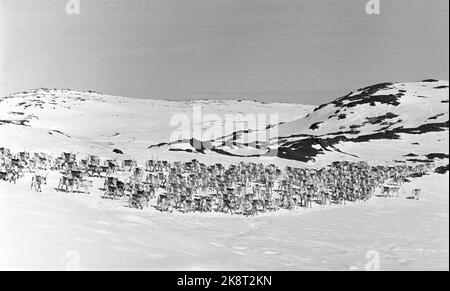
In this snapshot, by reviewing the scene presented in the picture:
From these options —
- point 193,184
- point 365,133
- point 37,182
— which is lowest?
point 193,184

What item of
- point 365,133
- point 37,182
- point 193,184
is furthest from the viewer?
point 365,133

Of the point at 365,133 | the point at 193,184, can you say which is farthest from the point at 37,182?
the point at 365,133

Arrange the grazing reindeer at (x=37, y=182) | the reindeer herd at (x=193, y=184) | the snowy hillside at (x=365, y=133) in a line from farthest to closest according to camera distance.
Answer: the snowy hillside at (x=365, y=133), the reindeer herd at (x=193, y=184), the grazing reindeer at (x=37, y=182)

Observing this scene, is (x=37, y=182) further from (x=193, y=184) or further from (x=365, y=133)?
(x=365, y=133)

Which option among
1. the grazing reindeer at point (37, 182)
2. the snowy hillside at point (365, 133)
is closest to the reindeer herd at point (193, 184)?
the grazing reindeer at point (37, 182)

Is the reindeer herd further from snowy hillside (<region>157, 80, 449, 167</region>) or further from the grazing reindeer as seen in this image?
snowy hillside (<region>157, 80, 449, 167</region>)

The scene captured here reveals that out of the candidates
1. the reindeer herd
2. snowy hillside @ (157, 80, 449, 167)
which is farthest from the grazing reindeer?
snowy hillside @ (157, 80, 449, 167)

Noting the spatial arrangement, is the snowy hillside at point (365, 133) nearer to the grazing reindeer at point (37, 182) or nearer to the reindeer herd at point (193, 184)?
the reindeer herd at point (193, 184)
